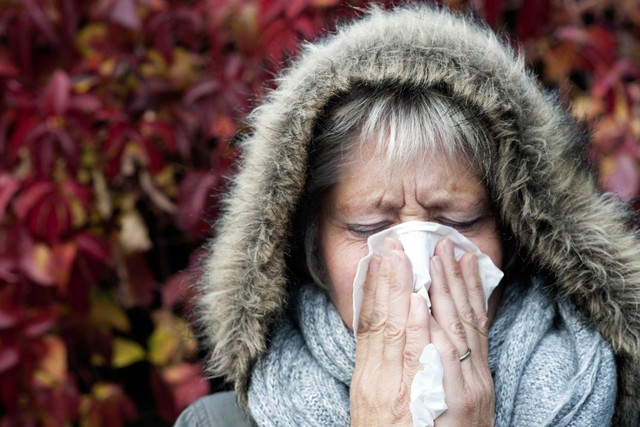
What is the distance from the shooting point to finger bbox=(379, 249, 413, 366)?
194 cm

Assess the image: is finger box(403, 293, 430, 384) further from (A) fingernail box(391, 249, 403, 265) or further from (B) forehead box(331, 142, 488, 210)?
(B) forehead box(331, 142, 488, 210)

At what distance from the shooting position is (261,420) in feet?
6.72

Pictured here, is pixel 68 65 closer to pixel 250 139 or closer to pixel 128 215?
pixel 128 215

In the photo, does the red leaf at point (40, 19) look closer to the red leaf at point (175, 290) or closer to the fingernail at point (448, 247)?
the red leaf at point (175, 290)

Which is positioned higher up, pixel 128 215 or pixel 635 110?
pixel 635 110

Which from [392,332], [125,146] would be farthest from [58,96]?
[392,332]

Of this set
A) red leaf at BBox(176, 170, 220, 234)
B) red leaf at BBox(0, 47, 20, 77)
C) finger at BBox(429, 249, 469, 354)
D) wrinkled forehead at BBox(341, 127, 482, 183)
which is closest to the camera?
finger at BBox(429, 249, 469, 354)

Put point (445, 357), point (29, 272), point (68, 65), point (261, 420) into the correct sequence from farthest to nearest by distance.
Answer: point (68, 65) → point (29, 272) → point (261, 420) → point (445, 357)

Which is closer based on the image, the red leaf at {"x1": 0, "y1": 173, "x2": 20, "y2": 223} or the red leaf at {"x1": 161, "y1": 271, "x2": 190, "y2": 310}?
the red leaf at {"x1": 0, "y1": 173, "x2": 20, "y2": 223}

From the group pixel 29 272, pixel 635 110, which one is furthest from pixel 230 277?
pixel 635 110

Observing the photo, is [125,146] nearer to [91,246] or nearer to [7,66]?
[91,246]

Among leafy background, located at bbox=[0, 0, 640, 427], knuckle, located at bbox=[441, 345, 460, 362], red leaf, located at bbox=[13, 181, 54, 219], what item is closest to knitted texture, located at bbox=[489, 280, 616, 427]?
knuckle, located at bbox=[441, 345, 460, 362]

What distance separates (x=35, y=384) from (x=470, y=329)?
1570mm

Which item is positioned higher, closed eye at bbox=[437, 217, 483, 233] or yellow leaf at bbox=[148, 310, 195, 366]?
closed eye at bbox=[437, 217, 483, 233]
